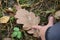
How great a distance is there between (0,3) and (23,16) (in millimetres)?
303

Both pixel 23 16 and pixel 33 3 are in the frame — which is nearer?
pixel 23 16

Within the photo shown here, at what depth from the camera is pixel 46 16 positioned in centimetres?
211

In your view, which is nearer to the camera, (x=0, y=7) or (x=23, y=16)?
(x=23, y=16)

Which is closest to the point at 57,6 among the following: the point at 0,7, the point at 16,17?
the point at 16,17

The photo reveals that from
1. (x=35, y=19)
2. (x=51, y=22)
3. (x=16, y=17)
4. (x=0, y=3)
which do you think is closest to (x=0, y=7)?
(x=0, y=3)

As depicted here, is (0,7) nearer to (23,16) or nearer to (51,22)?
(23,16)

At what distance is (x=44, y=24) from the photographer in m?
2.06

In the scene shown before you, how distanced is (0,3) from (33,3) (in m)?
0.33

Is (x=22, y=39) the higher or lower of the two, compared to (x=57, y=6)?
lower

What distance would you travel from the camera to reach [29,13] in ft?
6.88

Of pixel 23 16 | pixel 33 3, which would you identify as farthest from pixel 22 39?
pixel 33 3

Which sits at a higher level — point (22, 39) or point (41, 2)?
point (41, 2)

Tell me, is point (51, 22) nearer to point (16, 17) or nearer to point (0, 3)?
point (16, 17)

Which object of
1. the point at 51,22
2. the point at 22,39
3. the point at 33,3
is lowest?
the point at 22,39
